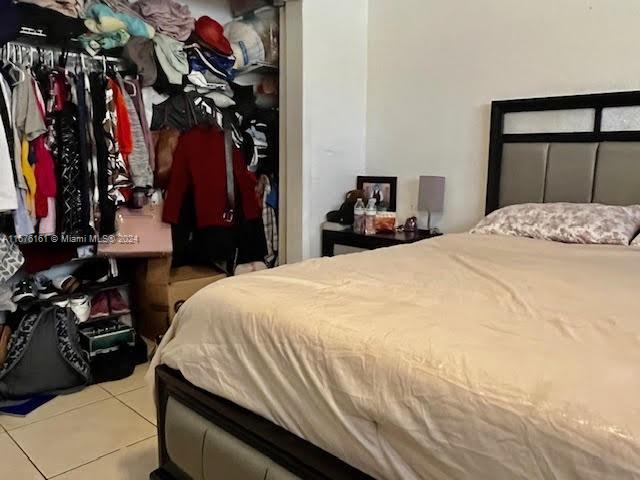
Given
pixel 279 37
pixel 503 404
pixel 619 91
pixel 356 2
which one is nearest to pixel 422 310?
pixel 503 404

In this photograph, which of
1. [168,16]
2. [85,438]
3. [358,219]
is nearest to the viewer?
[85,438]

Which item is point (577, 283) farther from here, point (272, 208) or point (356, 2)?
point (356, 2)

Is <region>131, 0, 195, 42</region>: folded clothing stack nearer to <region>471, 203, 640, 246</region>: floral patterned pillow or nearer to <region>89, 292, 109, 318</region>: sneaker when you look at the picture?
<region>89, 292, 109, 318</region>: sneaker

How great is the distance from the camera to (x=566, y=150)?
8.29 feet

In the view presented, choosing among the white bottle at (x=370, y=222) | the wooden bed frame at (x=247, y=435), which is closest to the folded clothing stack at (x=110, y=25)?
the white bottle at (x=370, y=222)

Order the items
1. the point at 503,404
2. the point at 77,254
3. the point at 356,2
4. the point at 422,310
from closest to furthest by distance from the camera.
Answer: the point at 503,404
the point at 422,310
the point at 77,254
the point at 356,2

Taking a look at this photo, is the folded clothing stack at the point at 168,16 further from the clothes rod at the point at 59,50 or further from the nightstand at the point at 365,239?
the nightstand at the point at 365,239

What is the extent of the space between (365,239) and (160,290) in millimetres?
1263

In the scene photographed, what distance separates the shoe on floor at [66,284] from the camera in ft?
8.85

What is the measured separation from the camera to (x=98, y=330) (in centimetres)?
276

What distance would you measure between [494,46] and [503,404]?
2.52 m

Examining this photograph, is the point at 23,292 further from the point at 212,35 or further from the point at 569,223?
the point at 569,223

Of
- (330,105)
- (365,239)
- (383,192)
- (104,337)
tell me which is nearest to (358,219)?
(365,239)

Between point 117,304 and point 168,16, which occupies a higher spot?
point 168,16
